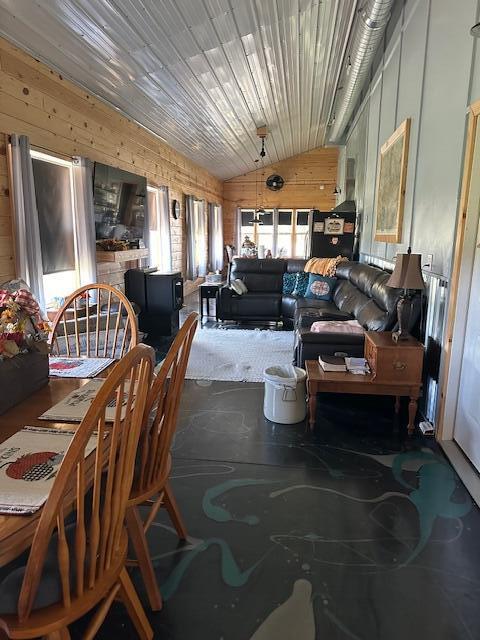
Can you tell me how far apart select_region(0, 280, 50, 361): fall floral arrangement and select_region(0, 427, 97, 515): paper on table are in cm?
30

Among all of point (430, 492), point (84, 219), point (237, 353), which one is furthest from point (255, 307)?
point (430, 492)

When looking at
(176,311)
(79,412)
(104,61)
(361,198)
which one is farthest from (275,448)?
(361,198)

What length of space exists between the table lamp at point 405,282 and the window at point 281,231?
8844mm

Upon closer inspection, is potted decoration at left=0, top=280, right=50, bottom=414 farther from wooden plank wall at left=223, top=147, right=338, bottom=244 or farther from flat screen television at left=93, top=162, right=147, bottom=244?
wooden plank wall at left=223, top=147, right=338, bottom=244

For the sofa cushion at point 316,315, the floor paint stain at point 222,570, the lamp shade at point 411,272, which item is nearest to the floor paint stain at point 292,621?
the floor paint stain at point 222,570

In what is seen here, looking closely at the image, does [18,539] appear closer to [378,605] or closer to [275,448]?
[378,605]

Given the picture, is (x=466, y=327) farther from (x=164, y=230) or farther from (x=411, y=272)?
(x=164, y=230)

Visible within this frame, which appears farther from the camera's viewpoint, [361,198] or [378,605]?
[361,198]

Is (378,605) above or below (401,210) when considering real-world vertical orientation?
below

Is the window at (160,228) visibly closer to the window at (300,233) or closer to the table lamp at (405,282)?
the table lamp at (405,282)

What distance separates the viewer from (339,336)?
3.42 m

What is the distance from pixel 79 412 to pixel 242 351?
11.1 ft

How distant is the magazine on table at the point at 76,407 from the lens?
1.36 m

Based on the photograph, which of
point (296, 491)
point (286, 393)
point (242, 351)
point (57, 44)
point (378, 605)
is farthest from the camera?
point (242, 351)
